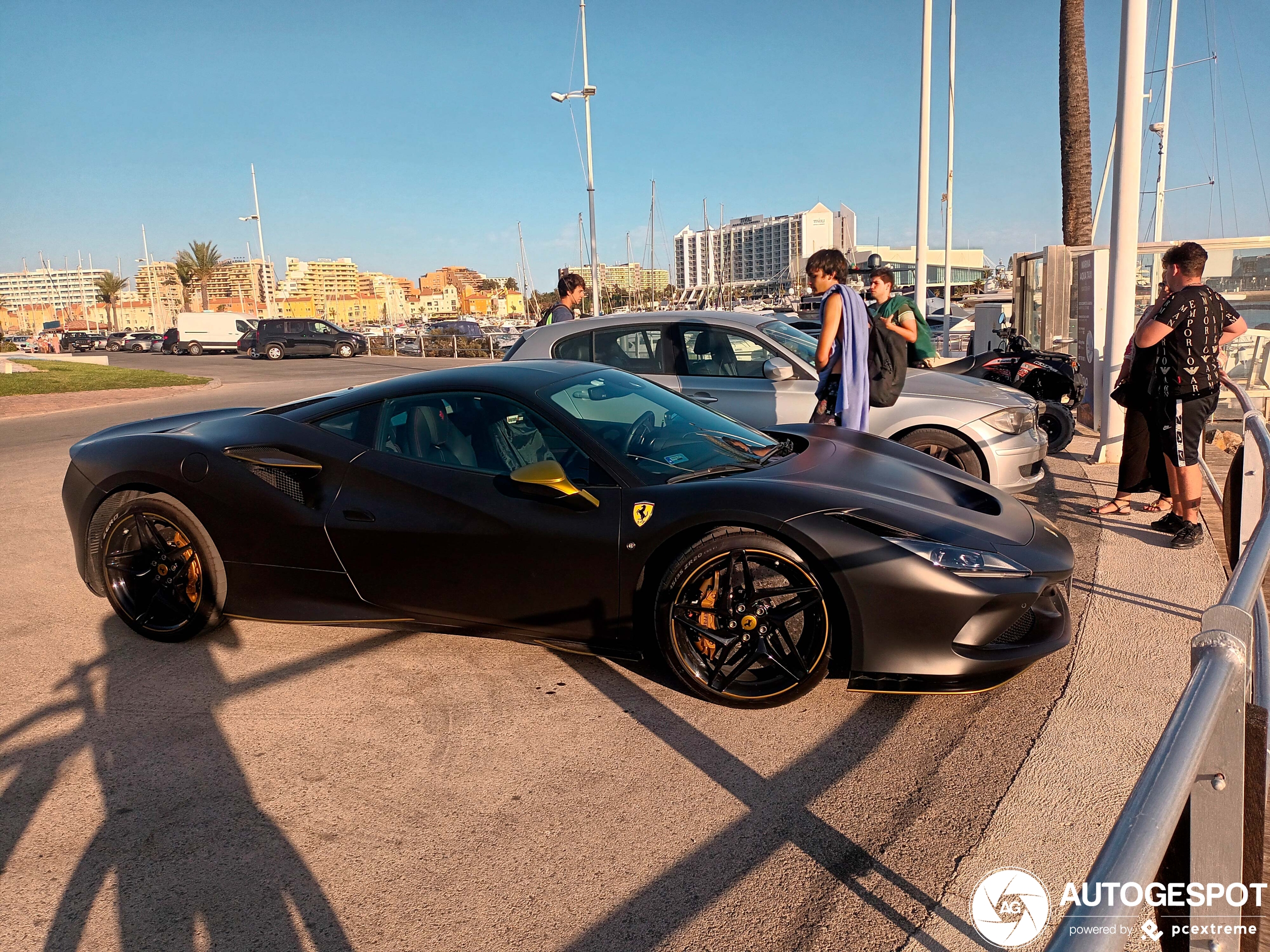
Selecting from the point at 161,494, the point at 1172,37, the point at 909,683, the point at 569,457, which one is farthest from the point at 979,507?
the point at 1172,37

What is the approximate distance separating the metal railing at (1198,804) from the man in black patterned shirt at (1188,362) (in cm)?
456

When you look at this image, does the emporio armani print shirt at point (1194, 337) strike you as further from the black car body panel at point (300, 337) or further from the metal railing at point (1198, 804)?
the black car body panel at point (300, 337)

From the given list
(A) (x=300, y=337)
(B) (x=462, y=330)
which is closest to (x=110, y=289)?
(B) (x=462, y=330)

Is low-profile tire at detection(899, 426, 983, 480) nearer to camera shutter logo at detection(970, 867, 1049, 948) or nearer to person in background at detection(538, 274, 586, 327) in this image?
person in background at detection(538, 274, 586, 327)

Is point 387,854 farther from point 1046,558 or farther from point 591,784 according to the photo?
point 1046,558

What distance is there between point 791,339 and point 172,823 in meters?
5.65

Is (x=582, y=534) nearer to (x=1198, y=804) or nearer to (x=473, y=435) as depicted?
(x=473, y=435)

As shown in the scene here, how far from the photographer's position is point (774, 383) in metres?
7.03

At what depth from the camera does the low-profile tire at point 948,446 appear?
6.48m

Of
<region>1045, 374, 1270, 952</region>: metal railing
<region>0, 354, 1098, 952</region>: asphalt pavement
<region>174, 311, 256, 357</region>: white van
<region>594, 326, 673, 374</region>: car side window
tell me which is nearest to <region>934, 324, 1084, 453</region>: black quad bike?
<region>594, 326, 673, 374</region>: car side window

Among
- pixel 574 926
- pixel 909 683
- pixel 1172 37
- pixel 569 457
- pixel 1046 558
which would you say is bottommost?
pixel 574 926

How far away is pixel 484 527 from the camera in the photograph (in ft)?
13.2

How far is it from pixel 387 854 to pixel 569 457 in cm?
181

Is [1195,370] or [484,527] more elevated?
[1195,370]
